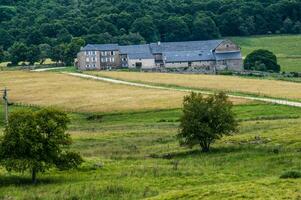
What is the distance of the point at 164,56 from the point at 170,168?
133 meters

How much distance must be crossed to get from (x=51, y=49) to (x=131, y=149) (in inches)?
5513

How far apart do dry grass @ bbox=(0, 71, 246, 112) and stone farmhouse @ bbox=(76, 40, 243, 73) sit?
3544cm

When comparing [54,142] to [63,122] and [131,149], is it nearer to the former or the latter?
[63,122]

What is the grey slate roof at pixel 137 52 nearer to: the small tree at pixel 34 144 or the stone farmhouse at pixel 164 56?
the stone farmhouse at pixel 164 56

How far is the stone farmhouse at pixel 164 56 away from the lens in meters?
173

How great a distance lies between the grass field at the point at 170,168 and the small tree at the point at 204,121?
1023 millimetres

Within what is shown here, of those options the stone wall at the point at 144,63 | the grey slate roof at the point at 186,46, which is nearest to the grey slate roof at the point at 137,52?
the stone wall at the point at 144,63

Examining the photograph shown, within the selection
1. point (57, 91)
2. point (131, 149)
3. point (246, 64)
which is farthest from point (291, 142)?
point (246, 64)

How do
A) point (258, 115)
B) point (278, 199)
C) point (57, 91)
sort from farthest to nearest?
point (57, 91)
point (258, 115)
point (278, 199)

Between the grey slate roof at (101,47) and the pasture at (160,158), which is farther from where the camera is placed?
the grey slate roof at (101,47)

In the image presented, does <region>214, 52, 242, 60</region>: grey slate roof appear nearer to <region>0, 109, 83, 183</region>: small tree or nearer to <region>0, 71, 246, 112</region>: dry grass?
<region>0, 71, 246, 112</region>: dry grass

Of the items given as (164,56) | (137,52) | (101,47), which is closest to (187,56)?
(164,56)

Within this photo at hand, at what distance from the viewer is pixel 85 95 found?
10938 centimetres

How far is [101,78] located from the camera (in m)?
139
